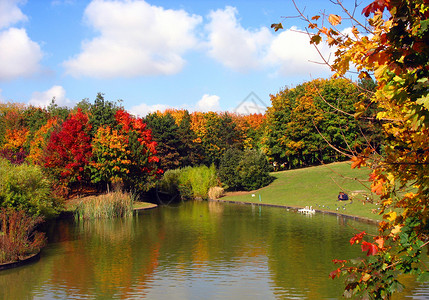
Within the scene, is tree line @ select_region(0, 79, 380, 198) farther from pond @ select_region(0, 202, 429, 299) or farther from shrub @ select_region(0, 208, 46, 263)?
shrub @ select_region(0, 208, 46, 263)

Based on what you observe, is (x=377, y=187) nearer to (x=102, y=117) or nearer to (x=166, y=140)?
(x=102, y=117)

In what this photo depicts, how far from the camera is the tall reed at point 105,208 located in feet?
104

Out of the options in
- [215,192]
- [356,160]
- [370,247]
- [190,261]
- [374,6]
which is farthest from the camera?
[215,192]

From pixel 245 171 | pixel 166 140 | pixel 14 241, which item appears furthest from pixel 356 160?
pixel 166 140

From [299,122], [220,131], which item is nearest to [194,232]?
[299,122]

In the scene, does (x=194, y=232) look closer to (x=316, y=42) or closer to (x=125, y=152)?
(x=125, y=152)

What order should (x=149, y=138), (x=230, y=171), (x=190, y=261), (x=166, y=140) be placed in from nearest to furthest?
(x=190, y=261) → (x=149, y=138) → (x=230, y=171) → (x=166, y=140)

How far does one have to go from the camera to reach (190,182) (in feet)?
176

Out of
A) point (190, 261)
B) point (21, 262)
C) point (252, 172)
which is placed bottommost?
point (190, 261)

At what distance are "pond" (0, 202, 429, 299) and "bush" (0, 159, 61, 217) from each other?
2201mm

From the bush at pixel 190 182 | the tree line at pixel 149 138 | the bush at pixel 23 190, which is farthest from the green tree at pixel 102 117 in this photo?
the bush at pixel 23 190

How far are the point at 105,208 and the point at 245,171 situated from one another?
79.9 feet

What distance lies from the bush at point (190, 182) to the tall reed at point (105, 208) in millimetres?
18633

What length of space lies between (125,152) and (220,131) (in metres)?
32.6
